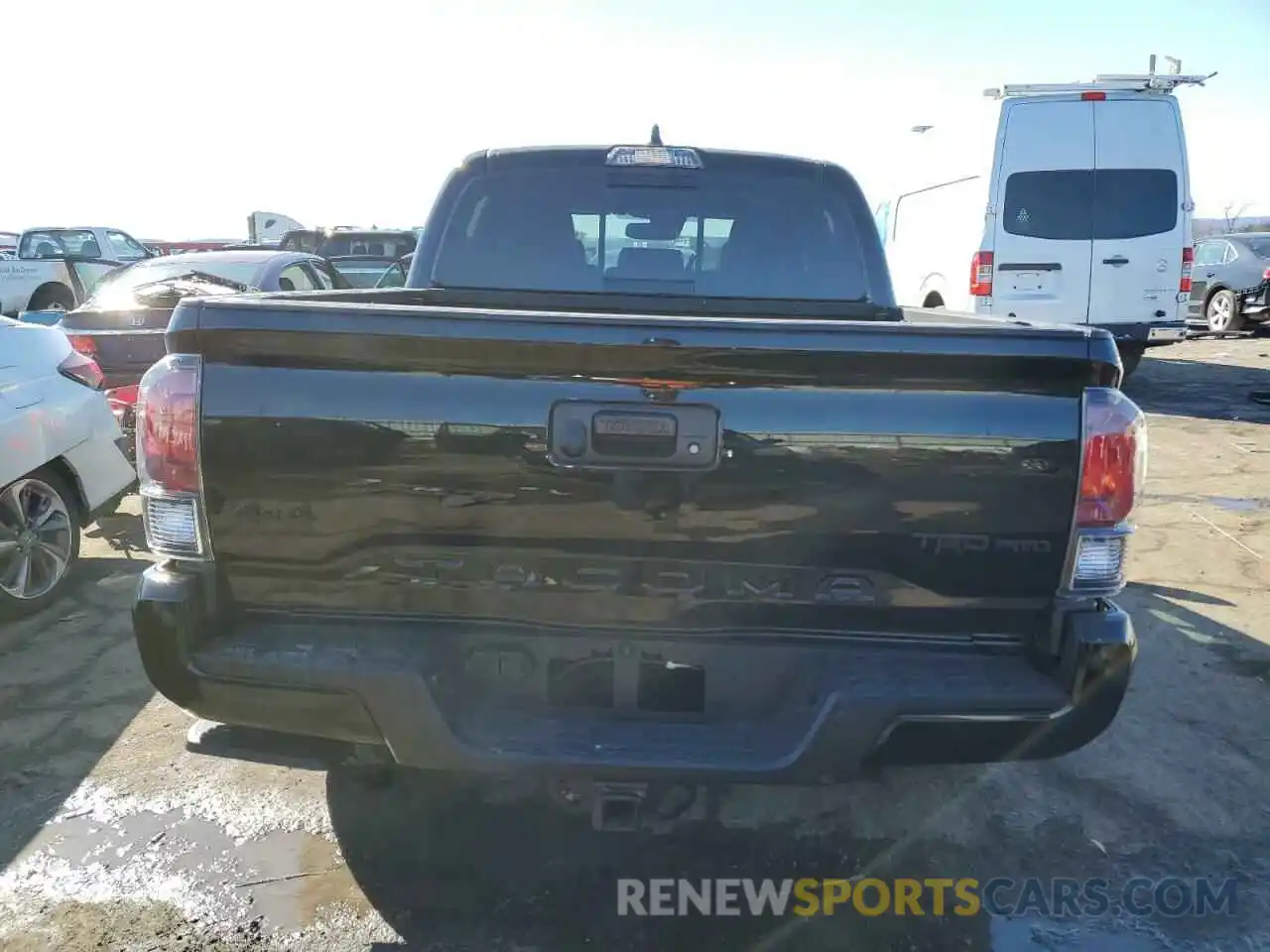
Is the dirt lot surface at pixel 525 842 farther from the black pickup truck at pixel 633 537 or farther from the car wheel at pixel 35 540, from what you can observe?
the car wheel at pixel 35 540

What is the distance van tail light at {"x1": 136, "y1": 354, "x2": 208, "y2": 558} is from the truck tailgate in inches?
1.4

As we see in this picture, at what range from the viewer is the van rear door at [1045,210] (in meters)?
9.72

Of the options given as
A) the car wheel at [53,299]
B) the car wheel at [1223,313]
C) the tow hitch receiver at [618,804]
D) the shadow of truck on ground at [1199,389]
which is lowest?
the shadow of truck on ground at [1199,389]

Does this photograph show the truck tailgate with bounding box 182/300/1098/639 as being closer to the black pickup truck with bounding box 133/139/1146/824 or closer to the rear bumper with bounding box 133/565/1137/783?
the black pickup truck with bounding box 133/139/1146/824

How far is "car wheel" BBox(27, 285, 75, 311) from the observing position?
15259 millimetres

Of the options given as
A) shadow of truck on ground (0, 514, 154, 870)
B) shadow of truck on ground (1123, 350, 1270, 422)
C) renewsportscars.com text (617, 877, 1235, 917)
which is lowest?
renewsportscars.com text (617, 877, 1235, 917)

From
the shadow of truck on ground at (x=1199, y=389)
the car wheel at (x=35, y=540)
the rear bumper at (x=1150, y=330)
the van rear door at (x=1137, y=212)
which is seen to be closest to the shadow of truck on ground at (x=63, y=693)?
the car wheel at (x=35, y=540)

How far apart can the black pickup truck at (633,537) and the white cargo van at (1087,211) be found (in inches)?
338

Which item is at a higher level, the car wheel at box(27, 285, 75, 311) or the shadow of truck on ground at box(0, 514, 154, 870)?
the car wheel at box(27, 285, 75, 311)

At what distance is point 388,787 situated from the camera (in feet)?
10.3

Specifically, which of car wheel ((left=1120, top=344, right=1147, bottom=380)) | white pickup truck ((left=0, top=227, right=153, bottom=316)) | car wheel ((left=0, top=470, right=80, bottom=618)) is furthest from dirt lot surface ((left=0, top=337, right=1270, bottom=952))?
white pickup truck ((left=0, top=227, right=153, bottom=316))

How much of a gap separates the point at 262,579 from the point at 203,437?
36 centimetres

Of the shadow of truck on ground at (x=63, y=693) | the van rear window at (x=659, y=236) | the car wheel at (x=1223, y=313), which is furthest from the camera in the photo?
the car wheel at (x=1223, y=313)

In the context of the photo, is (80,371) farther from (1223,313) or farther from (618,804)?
(1223,313)
